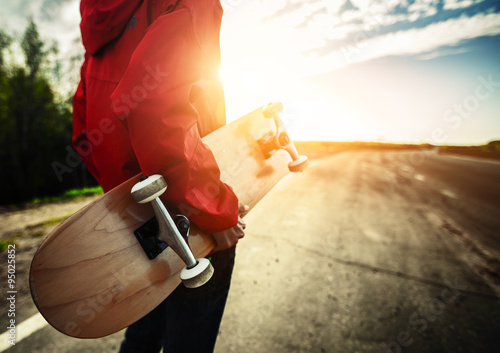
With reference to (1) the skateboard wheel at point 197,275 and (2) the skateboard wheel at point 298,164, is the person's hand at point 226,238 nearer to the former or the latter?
(1) the skateboard wheel at point 197,275

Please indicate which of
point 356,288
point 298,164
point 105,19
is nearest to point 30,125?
point 105,19

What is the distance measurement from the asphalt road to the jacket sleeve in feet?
5.17

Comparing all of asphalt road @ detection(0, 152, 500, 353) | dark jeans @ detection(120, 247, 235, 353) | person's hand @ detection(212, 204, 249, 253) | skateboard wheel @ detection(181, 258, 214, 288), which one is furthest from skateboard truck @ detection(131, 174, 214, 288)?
asphalt road @ detection(0, 152, 500, 353)

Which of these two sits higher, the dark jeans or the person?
the person

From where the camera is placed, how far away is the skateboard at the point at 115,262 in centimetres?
85

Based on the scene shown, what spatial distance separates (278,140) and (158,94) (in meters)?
1.09

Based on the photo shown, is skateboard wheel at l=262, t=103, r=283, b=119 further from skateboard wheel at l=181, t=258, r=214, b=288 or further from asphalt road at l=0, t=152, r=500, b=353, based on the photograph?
asphalt road at l=0, t=152, r=500, b=353

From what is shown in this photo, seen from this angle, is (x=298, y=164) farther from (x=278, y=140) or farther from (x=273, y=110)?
(x=273, y=110)

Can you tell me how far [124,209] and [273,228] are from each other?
10.3ft

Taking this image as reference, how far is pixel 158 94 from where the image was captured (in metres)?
0.76

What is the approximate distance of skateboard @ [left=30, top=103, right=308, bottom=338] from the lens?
0.85 m

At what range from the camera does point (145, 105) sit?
75 cm

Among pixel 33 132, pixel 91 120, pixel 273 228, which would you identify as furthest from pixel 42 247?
pixel 33 132

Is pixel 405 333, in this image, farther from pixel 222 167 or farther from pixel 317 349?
pixel 222 167
